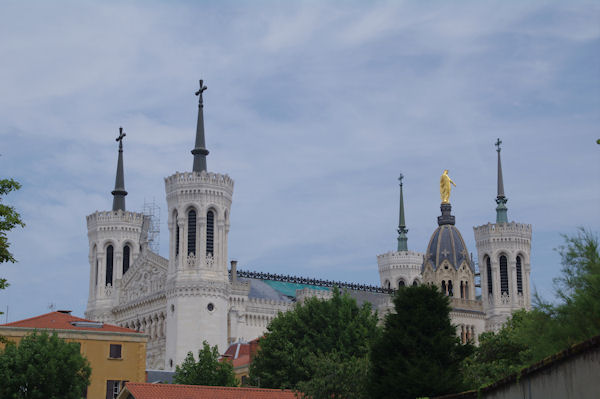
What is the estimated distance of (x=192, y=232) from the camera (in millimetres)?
82750

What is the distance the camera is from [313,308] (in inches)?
2507

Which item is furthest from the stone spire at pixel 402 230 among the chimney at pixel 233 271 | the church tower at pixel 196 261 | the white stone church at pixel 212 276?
the church tower at pixel 196 261

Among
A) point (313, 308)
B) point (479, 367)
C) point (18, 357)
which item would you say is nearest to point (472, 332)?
point (313, 308)

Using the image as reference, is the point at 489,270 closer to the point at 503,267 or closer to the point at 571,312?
the point at 503,267

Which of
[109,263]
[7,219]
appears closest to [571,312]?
[7,219]

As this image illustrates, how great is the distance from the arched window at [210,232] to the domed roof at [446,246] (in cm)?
3837

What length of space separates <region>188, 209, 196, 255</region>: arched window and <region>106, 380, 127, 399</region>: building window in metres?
23.9

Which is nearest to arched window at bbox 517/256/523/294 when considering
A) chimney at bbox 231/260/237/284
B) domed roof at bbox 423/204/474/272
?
domed roof at bbox 423/204/474/272

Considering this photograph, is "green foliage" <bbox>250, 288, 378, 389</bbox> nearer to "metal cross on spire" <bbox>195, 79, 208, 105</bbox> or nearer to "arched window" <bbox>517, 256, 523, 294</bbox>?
"metal cross on spire" <bbox>195, 79, 208, 105</bbox>

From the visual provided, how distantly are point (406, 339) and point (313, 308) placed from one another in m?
24.2

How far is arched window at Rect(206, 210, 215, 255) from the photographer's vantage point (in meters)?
82.3

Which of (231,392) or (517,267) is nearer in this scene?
(231,392)

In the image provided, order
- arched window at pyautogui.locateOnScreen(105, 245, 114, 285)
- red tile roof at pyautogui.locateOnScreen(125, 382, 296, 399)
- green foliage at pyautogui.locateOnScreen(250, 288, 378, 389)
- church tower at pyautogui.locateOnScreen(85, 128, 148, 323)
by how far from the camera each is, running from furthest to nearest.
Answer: arched window at pyautogui.locateOnScreen(105, 245, 114, 285) → church tower at pyautogui.locateOnScreen(85, 128, 148, 323) → green foliage at pyautogui.locateOnScreen(250, 288, 378, 389) → red tile roof at pyautogui.locateOnScreen(125, 382, 296, 399)

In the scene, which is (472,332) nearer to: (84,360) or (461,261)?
(461,261)
